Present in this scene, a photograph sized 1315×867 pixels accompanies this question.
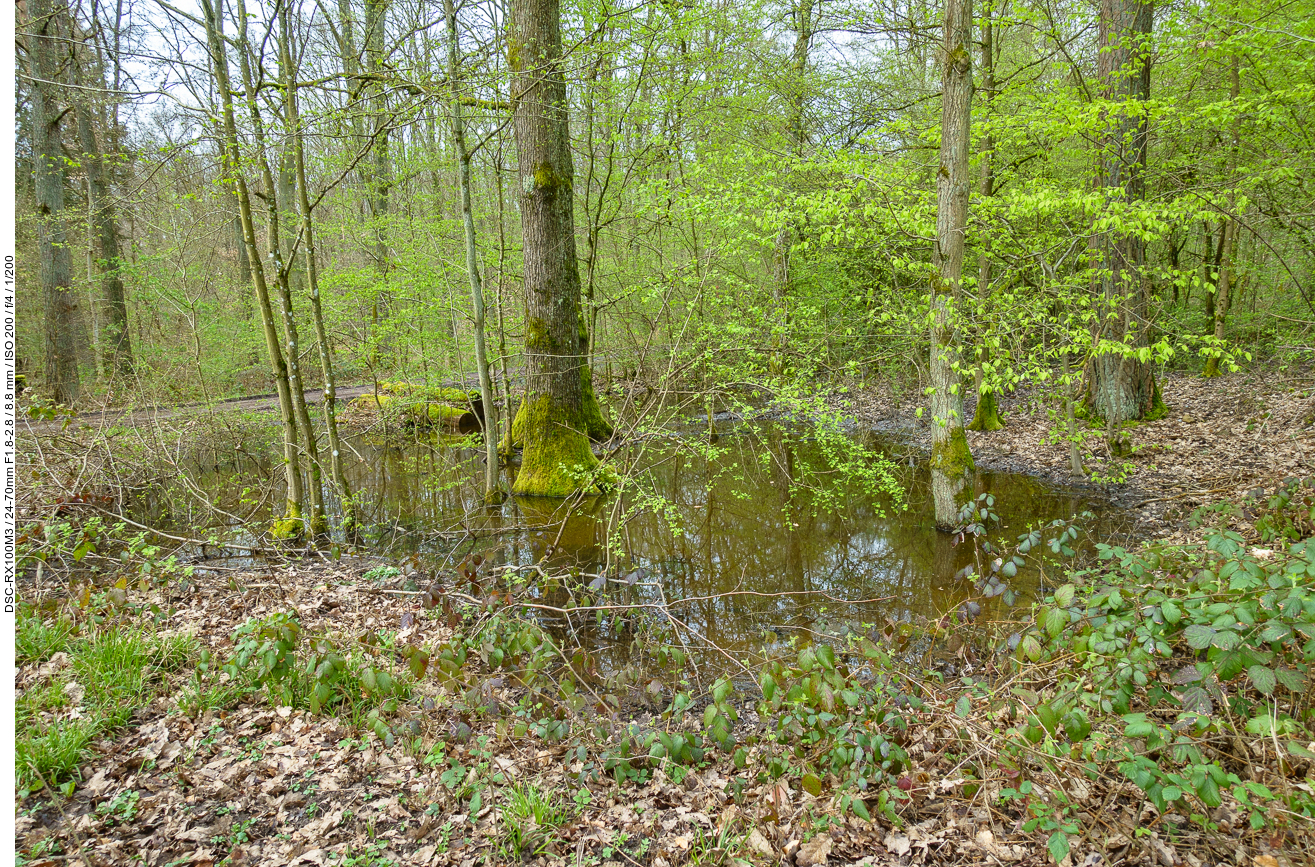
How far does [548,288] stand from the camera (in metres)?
7.72

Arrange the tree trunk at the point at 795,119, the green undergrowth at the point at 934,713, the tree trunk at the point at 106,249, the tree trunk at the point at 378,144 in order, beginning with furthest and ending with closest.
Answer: the tree trunk at the point at 106,249
the tree trunk at the point at 795,119
the tree trunk at the point at 378,144
the green undergrowth at the point at 934,713

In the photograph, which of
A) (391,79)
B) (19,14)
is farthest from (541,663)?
(19,14)

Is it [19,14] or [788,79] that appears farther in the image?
[788,79]

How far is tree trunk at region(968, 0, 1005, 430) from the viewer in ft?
23.5

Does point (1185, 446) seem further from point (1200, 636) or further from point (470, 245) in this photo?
point (470, 245)

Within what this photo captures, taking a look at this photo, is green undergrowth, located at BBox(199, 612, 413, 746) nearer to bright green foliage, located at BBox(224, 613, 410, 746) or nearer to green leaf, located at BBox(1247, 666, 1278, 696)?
bright green foliage, located at BBox(224, 613, 410, 746)

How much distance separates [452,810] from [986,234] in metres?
8.32

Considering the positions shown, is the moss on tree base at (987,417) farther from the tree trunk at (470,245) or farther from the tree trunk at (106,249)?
the tree trunk at (106,249)

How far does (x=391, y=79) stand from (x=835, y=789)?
692 centimetres

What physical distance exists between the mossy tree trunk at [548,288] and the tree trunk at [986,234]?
4.84 meters

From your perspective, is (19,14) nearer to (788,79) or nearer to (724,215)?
(724,215)

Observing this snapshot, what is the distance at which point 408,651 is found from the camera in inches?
124

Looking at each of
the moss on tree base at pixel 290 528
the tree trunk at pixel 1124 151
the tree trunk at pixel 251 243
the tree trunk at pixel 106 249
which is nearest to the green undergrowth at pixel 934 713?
the moss on tree base at pixel 290 528

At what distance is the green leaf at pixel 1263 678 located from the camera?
1916 millimetres
